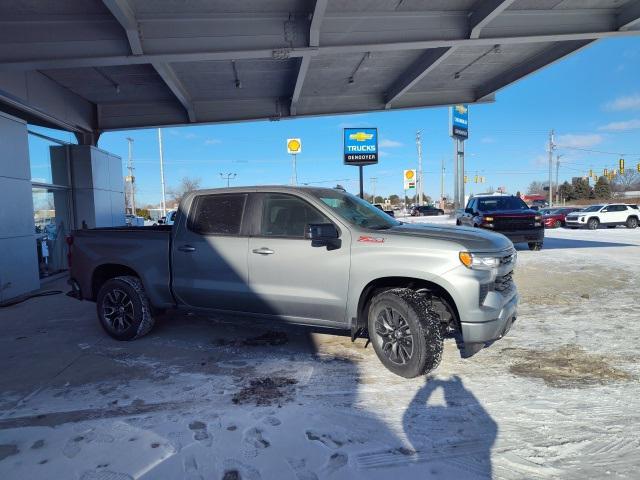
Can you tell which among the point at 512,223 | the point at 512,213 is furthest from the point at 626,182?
the point at 512,223

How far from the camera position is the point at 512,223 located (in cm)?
1258

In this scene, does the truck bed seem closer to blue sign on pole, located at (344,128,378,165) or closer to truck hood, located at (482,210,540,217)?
blue sign on pole, located at (344,128,378,165)

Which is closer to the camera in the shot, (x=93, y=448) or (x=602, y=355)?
(x=93, y=448)

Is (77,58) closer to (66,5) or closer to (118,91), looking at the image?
(66,5)

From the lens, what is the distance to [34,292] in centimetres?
895

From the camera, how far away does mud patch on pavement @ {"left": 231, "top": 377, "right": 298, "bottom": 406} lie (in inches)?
145

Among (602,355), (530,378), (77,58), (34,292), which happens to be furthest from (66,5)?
(602,355)

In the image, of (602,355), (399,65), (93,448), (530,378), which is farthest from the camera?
(399,65)

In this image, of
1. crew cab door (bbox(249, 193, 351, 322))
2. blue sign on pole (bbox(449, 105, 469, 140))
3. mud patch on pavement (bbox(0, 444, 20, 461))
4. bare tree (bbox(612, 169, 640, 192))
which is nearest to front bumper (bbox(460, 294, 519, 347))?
crew cab door (bbox(249, 193, 351, 322))

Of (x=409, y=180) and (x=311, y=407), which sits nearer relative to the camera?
(x=311, y=407)

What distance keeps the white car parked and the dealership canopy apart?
20.4 meters

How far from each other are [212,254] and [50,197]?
28.6 feet

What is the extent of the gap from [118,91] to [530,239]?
12162 mm

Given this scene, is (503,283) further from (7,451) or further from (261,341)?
(7,451)
